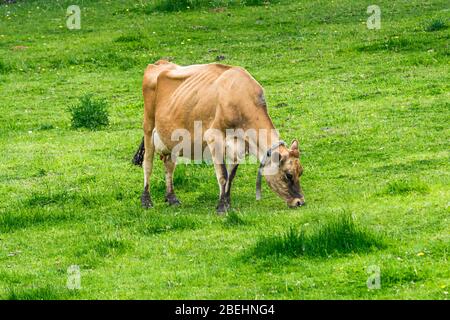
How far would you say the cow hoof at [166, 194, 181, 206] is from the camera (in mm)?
15877

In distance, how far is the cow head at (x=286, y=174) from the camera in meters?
14.5

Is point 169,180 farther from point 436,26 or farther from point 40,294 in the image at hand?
point 436,26

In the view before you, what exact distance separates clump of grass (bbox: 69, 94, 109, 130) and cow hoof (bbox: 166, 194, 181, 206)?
471cm

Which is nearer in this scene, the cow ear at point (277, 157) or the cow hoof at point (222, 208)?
the cow ear at point (277, 157)

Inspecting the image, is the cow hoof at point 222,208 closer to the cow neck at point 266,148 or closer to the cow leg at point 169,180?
the cow neck at point 266,148

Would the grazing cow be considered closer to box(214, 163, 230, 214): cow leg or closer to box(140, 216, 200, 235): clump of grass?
box(214, 163, 230, 214): cow leg

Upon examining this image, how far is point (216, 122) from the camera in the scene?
15047mm

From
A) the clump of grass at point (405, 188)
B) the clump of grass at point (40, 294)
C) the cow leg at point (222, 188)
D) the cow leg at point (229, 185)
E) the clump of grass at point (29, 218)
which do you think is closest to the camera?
the clump of grass at point (40, 294)

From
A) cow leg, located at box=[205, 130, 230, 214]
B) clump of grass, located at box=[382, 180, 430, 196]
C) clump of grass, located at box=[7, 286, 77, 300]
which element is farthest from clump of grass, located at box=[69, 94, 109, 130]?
clump of grass, located at box=[7, 286, 77, 300]

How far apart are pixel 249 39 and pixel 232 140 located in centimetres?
1213

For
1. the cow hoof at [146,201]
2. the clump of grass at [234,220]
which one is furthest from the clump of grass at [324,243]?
the cow hoof at [146,201]

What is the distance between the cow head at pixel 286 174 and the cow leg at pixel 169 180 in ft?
6.17
